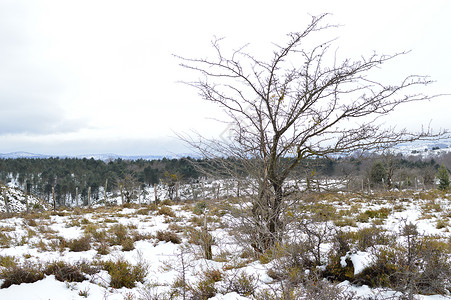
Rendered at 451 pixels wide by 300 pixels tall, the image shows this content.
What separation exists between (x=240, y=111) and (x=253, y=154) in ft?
2.40

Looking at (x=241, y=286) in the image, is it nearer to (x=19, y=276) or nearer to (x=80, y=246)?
(x=19, y=276)

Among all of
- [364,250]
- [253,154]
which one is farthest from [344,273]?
[253,154]

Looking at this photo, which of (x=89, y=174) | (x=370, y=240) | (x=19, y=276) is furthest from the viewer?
(x=89, y=174)

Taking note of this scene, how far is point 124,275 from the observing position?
4.08 metres

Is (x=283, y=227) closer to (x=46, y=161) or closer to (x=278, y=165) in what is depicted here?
(x=278, y=165)

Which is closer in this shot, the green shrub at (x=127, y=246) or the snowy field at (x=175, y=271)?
the snowy field at (x=175, y=271)

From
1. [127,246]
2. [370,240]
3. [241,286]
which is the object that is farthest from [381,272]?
[127,246]

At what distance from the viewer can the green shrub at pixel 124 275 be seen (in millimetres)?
3961

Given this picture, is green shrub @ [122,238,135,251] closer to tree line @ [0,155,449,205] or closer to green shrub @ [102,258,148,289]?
green shrub @ [102,258,148,289]

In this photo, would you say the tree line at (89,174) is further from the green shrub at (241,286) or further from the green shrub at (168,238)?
the green shrub at (241,286)

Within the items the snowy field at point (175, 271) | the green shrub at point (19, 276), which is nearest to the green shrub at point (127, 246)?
the snowy field at point (175, 271)

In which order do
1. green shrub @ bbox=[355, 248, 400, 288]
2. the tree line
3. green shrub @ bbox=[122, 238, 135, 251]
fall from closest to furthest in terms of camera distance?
green shrub @ bbox=[355, 248, 400, 288] → green shrub @ bbox=[122, 238, 135, 251] → the tree line

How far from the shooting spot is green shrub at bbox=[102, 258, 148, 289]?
3.96m

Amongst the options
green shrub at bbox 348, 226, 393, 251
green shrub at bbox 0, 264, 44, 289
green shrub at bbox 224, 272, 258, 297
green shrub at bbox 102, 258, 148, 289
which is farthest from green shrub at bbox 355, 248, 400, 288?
green shrub at bbox 0, 264, 44, 289
